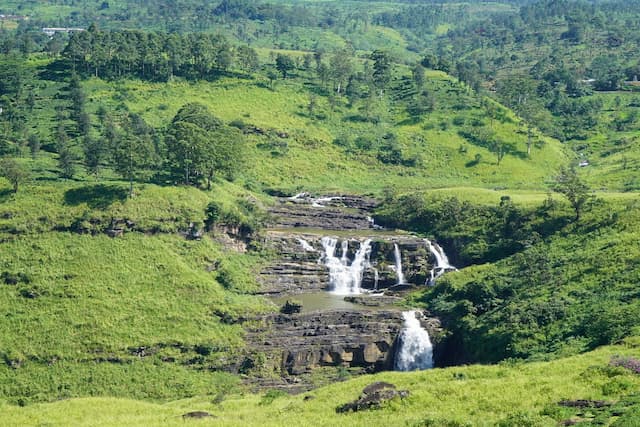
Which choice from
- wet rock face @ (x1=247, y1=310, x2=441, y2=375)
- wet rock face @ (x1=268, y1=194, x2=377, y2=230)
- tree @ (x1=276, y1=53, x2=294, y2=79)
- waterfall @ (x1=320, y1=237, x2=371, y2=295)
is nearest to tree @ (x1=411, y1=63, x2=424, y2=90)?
tree @ (x1=276, y1=53, x2=294, y2=79)

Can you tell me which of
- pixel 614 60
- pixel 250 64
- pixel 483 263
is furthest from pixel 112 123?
pixel 614 60

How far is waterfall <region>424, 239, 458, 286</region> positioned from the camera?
8831 cm

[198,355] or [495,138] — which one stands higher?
[495,138]

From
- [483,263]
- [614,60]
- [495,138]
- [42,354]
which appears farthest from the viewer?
[614,60]

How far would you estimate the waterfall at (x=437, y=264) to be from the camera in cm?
8831

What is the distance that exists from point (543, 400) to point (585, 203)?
170 feet

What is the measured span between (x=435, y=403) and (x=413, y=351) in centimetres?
3035

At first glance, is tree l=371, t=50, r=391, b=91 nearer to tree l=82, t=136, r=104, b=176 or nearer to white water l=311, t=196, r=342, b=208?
white water l=311, t=196, r=342, b=208

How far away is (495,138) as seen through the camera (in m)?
136

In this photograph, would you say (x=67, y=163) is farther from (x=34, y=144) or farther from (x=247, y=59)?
(x=247, y=59)

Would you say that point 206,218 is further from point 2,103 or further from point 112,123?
point 2,103

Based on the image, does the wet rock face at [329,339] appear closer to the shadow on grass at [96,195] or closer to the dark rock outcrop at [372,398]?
the shadow on grass at [96,195]

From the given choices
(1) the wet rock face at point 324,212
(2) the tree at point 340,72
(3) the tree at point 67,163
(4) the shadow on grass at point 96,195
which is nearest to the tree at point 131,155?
(4) the shadow on grass at point 96,195

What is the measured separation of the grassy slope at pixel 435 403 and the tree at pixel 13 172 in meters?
33.1
